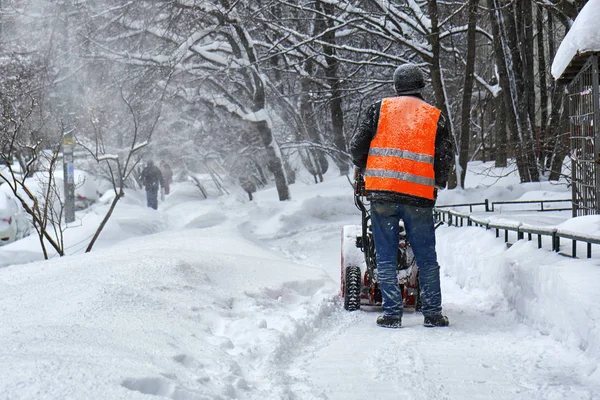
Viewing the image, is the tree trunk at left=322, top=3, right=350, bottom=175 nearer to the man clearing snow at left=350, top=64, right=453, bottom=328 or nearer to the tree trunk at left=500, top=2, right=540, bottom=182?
the tree trunk at left=500, top=2, right=540, bottom=182

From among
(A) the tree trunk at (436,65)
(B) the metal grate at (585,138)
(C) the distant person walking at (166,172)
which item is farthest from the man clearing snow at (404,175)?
(C) the distant person walking at (166,172)

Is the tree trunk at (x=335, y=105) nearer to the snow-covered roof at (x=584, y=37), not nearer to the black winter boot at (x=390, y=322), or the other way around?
the snow-covered roof at (x=584, y=37)

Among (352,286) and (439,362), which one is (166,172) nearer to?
(352,286)

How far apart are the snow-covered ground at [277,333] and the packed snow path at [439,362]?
1 cm

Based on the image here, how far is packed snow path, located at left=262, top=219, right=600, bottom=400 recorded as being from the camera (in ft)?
12.4

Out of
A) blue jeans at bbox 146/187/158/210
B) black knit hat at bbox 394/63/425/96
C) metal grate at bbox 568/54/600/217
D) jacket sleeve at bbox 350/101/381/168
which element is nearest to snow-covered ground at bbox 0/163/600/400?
metal grate at bbox 568/54/600/217

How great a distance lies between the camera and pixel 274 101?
88.7ft

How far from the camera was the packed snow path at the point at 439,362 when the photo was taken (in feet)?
12.4

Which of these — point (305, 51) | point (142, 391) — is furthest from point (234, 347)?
point (305, 51)

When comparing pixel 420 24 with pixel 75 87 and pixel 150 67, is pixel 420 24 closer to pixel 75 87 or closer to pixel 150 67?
pixel 150 67

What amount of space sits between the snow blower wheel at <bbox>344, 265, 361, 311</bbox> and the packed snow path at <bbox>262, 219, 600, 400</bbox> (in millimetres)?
163

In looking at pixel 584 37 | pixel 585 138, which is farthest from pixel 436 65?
pixel 584 37

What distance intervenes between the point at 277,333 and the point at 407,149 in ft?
5.39

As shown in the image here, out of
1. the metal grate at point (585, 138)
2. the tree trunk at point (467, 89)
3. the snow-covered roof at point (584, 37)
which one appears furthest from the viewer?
the tree trunk at point (467, 89)
